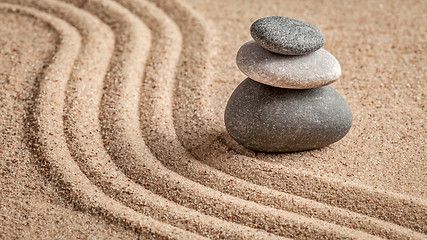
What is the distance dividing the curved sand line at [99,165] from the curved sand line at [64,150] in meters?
0.04

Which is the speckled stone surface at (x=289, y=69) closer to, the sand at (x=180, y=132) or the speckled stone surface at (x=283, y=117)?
the speckled stone surface at (x=283, y=117)

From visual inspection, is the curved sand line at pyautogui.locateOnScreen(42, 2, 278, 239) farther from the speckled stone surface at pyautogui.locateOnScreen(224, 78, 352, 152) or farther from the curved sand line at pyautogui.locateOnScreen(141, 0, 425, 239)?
the speckled stone surface at pyautogui.locateOnScreen(224, 78, 352, 152)

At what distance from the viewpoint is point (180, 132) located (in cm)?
260

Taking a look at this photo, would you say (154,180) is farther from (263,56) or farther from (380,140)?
(380,140)

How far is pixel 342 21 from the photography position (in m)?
3.59

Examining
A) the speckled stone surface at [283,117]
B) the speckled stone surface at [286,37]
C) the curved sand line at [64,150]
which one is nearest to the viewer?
the curved sand line at [64,150]

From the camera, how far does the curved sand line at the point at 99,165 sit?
2.08 meters

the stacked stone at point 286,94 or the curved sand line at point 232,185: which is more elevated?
the stacked stone at point 286,94

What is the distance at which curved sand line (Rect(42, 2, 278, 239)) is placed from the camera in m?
2.08

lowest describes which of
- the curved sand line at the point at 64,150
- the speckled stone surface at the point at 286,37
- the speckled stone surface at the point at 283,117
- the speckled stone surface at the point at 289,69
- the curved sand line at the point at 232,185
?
the curved sand line at the point at 64,150

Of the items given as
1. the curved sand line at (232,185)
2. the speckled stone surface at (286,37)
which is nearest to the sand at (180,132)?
the curved sand line at (232,185)

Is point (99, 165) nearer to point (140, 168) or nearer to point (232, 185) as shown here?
point (140, 168)

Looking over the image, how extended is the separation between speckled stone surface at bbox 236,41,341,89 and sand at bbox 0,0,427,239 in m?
0.40

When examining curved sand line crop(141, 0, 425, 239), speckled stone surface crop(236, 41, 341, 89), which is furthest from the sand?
speckled stone surface crop(236, 41, 341, 89)
